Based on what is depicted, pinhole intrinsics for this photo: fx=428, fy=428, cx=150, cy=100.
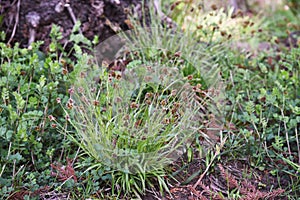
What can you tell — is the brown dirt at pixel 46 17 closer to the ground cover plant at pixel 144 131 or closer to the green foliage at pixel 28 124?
the ground cover plant at pixel 144 131

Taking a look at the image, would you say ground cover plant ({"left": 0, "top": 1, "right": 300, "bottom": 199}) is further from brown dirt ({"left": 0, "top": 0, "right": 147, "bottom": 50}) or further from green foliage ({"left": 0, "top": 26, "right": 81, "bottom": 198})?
brown dirt ({"left": 0, "top": 0, "right": 147, "bottom": 50})

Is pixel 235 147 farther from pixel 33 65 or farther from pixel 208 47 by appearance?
pixel 33 65

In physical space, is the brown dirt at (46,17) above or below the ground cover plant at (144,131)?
above

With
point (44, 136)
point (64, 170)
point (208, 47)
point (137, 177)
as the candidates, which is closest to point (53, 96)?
point (44, 136)

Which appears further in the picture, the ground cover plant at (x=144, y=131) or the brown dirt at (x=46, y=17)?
the brown dirt at (x=46, y=17)

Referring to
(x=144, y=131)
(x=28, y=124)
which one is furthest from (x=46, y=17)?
(x=144, y=131)

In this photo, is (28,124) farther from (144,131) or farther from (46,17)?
(46,17)

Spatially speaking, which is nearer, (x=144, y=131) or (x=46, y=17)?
(x=144, y=131)

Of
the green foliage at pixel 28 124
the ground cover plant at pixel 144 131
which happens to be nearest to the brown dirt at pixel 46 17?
the ground cover plant at pixel 144 131

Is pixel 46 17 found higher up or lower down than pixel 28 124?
higher up
